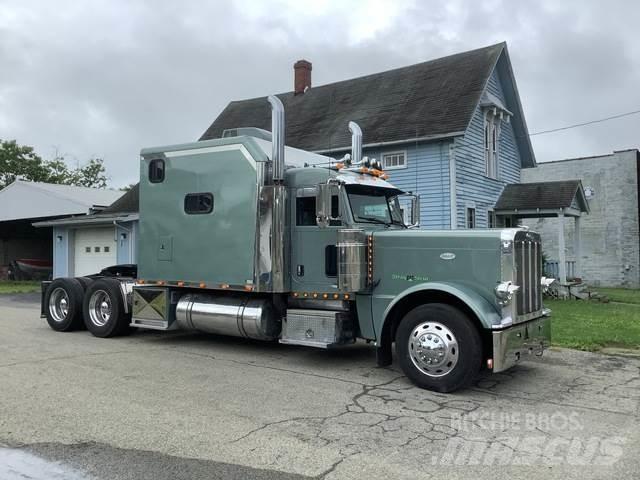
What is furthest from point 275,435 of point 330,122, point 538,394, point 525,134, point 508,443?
point 525,134

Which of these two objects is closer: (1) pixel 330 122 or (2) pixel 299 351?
(2) pixel 299 351

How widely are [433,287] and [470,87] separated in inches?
553

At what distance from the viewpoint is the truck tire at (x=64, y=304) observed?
36.6ft

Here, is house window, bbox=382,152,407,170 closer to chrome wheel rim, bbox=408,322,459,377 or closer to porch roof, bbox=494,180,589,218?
porch roof, bbox=494,180,589,218

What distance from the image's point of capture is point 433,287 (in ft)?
22.8

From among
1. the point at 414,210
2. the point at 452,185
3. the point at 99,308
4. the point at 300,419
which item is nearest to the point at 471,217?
the point at 452,185

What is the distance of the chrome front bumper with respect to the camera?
6450 millimetres

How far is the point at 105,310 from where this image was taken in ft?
35.4

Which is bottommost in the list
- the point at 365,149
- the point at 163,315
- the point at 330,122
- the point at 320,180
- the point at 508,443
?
the point at 508,443

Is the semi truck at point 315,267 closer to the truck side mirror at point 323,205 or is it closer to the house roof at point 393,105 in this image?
the truck side mirror at point 323,205

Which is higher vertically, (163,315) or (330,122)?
(330,122)

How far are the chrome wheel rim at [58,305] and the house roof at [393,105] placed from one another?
840 centimetres

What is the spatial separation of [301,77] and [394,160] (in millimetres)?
8848

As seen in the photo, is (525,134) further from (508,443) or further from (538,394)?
(508,443)
